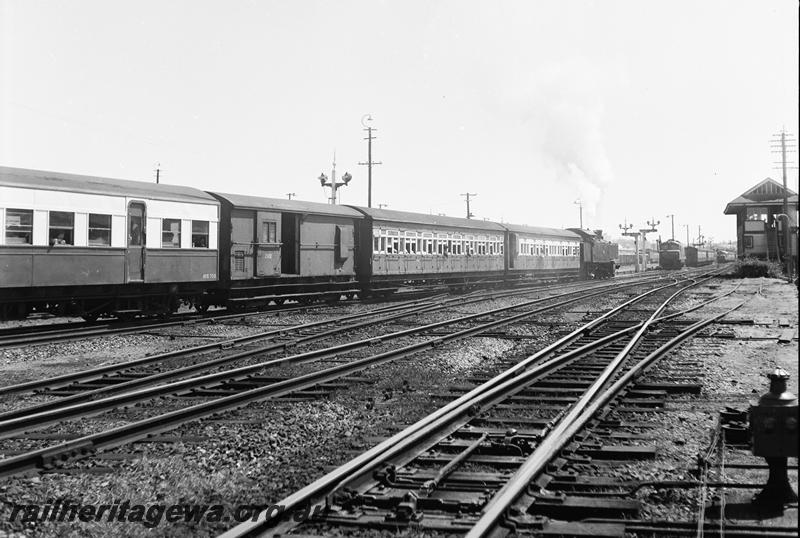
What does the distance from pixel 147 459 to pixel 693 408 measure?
5.24 metres

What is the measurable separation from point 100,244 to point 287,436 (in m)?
9.61

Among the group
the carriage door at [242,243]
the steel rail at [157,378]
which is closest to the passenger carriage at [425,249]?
the carriage door at [242,243]

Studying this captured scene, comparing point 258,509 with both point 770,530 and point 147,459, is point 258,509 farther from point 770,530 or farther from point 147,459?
point 770,530

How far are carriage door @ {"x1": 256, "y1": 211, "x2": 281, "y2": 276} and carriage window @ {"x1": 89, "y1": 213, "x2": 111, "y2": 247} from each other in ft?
14.1

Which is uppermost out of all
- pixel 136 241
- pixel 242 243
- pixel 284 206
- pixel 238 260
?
pixel 284 206

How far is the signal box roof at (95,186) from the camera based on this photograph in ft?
40.1

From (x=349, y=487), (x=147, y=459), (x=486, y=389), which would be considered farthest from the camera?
(x=486, y=389)

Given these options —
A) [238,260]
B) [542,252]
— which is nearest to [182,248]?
[238,260]

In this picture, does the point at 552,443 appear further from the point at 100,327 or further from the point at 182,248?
the point at 182,248

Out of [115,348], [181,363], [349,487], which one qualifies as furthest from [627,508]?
[115,348]

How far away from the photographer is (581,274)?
138 ft

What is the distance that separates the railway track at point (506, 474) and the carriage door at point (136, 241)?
940cm

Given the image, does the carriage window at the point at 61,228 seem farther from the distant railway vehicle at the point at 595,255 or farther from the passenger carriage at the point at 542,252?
the distant railway vehicle at the point at 595,255

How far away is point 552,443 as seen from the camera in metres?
5.14
